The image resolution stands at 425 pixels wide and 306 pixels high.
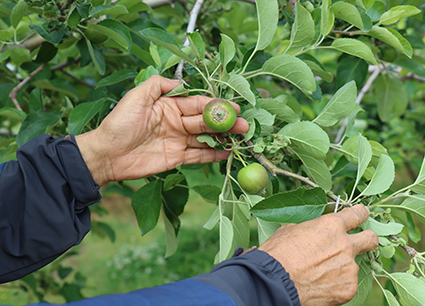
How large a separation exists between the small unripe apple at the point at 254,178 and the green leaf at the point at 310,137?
0.15 m

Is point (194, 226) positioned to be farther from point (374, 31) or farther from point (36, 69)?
point (374, 31)

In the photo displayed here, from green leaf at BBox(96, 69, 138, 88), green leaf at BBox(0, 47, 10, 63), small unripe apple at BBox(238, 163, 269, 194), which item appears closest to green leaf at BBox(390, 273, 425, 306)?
small unripe apple at BBox(238, 163, 269, 194)

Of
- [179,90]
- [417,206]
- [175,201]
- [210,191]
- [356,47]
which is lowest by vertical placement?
[175,201]

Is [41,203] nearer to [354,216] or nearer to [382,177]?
[354,216]

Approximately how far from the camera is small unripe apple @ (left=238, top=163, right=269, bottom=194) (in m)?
1.09

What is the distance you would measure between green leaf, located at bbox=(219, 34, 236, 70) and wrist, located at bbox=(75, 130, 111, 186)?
0.63 metres

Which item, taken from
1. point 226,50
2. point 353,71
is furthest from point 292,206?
point 353,71

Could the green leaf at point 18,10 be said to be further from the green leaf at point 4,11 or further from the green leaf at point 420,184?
the green leaf at point 420,184

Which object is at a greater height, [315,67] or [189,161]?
[315,67]

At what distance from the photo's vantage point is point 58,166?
1235 mm

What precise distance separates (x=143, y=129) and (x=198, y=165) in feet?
1.08

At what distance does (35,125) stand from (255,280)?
1216 mm

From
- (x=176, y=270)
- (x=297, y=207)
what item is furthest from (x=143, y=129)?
(x=176, y=270)

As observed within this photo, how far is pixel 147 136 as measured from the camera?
1450 mm
